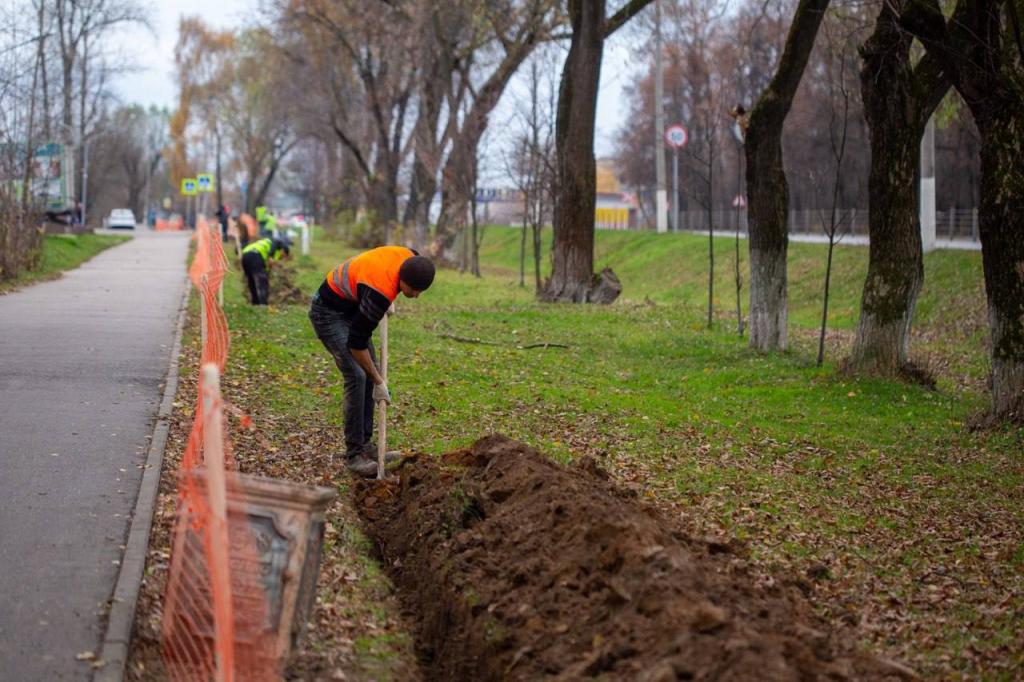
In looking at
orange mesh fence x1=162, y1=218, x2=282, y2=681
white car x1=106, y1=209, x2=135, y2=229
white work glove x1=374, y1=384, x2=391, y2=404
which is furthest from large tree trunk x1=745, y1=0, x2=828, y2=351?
white car x1=106, y1=209, x2=135, y2=229

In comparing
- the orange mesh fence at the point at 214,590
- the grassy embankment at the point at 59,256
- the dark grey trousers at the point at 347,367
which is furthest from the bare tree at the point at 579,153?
the orange mesh fence at the point at 214,590

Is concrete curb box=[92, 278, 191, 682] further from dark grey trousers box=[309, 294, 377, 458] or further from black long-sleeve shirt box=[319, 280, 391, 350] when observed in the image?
black long-sleeve shirt box=[319, 280, 391, 350]

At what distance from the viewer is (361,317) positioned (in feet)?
27.7

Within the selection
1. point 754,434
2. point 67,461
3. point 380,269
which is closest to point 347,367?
point 380,269

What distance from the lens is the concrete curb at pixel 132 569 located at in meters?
5.48

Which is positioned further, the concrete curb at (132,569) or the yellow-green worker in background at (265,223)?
the yellow-green worker in background at (265,223)

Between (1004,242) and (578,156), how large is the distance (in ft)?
42.5

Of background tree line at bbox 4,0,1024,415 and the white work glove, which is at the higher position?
background tree line at bbox 4,0,1024,415

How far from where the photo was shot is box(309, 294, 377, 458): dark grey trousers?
920 centimetres

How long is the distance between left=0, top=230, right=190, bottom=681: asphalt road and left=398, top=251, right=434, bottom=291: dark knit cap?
2240mm

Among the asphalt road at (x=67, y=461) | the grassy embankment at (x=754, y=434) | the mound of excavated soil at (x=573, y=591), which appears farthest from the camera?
the grassy embankment at (x=754, y=434)

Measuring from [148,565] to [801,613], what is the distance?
349 cm

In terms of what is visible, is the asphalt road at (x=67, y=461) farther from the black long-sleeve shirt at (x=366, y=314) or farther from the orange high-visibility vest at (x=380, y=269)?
the orange high-visibility vest at (x=380, y=269)

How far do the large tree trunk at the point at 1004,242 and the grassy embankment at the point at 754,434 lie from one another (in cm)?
57
